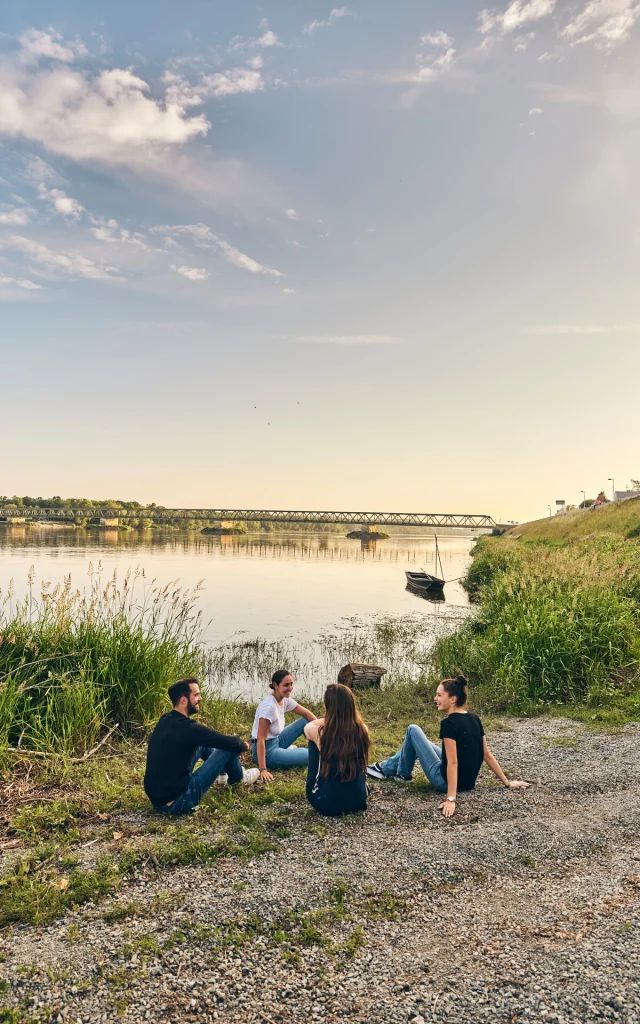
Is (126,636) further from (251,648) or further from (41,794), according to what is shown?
(251,648)

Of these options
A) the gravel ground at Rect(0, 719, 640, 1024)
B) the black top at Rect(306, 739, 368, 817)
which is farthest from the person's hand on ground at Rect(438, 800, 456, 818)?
the black top at Rect(306, 739, 368, 817)

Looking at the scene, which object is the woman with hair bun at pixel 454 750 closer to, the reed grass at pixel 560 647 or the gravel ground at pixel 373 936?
the gravel ground at pixel 373 936

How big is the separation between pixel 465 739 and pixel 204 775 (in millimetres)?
2698

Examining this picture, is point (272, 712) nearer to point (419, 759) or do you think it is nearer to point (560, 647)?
point (419, 759)

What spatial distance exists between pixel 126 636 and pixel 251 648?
9214 mm

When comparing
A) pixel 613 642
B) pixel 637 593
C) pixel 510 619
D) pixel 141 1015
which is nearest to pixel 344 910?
pixel 141 1015

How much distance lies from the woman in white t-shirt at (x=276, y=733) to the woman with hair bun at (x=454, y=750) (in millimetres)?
1439

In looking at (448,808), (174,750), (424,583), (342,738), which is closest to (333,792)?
(342,738)

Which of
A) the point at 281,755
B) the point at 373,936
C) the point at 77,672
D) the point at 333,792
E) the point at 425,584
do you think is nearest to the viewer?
the point at 373,936

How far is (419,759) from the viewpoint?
6.95 metres

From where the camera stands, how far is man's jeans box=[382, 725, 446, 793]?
6664 mm

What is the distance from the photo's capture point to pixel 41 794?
20.9 ft

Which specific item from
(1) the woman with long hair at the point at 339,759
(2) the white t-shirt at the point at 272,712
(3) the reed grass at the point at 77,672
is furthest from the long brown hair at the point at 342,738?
(3) the reed grass at the point at 77,672

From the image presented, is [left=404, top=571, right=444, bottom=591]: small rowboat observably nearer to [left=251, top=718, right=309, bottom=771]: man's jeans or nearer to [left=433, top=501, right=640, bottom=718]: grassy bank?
[left=433, top=501, right=640, bottom=718]: grassy bank
